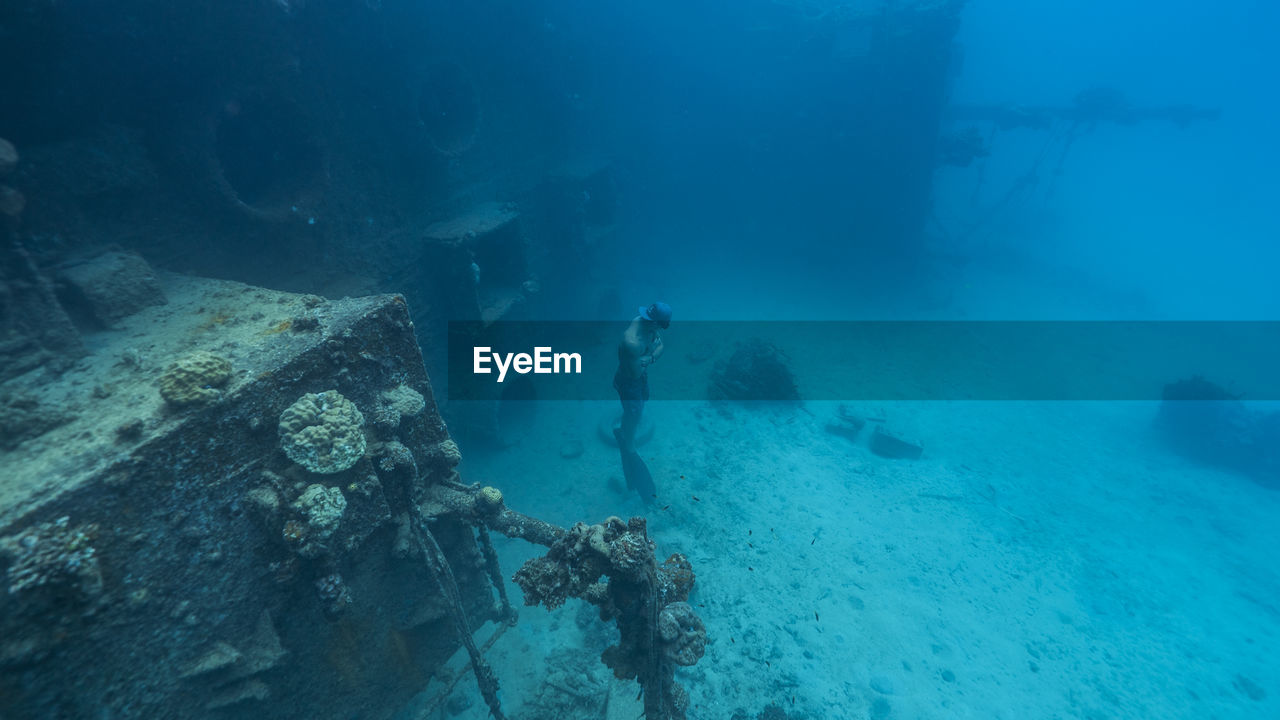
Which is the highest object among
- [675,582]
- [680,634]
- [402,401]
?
[402,401]

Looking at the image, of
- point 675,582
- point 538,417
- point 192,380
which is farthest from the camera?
point 538,417

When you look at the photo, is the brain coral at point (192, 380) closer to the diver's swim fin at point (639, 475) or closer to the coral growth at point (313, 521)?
the coral growth at point (313, 521)

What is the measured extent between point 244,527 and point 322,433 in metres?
0.71

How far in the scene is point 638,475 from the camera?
8695mm

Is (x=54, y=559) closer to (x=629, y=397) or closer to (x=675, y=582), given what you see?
(x=675, y=582)

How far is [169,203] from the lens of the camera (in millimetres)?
6062

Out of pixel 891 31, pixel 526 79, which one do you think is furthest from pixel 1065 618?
pixel 891 31

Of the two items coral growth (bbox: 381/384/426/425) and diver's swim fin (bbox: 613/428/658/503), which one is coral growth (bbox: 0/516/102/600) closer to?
coral growth (bbox: 381/384/426/425)

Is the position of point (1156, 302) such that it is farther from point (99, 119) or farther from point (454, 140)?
point (99, 119)

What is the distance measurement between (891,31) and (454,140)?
58.4ft

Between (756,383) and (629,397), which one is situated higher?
(629,397)

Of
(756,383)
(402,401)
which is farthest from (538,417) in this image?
(402,401)

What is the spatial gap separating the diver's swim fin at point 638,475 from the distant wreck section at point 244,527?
14.2ft

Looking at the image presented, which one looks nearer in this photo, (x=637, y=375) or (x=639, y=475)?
(x=637, y=375)
